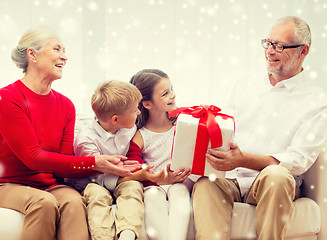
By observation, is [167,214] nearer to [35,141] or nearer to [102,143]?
[102,143]

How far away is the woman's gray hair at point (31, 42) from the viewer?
1705 millimetres

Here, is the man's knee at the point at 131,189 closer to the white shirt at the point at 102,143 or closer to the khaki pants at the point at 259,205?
the white shirt at the point at 102,143

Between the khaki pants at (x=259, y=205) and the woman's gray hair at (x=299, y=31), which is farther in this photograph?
the woman's gray hair at (x=299, y=31)

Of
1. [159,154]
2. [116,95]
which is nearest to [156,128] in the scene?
[159,154]

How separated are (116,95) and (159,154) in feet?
1.13

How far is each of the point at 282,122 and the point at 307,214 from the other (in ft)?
1.33

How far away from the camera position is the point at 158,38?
3.10m

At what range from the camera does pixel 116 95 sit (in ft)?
5.92

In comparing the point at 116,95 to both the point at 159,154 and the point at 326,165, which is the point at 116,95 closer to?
the point at 159,154

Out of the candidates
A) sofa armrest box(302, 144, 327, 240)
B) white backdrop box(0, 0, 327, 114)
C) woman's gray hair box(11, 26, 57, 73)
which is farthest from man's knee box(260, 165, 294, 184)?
white backdrop box(0, 0, 327, 114)

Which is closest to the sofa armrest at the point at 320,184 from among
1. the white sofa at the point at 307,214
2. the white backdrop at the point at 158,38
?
the white sofa at the point at 307,214

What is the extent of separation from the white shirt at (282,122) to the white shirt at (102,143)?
50 cm

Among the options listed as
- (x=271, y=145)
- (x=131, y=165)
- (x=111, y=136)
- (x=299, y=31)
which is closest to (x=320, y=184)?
(x=271, y=145)

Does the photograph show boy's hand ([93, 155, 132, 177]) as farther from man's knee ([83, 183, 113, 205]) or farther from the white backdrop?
the white backdrop
